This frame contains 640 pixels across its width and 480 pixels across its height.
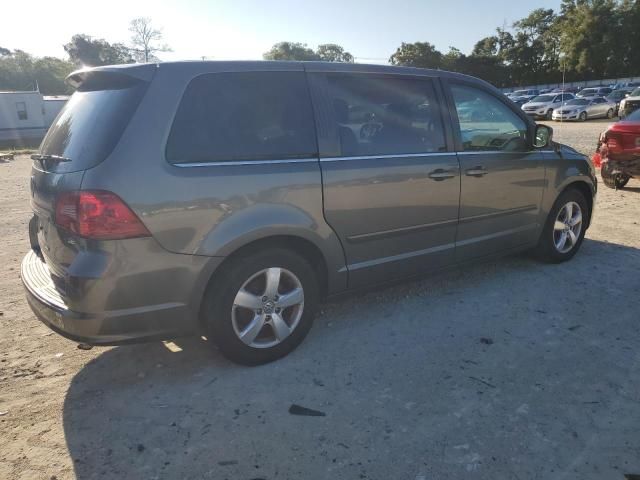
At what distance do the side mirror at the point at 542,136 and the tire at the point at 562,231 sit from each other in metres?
0.65

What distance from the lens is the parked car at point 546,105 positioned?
103 ft

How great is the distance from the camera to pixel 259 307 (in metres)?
3.11

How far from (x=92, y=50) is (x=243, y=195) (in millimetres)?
87252

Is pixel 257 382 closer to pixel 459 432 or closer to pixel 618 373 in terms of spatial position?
pixel 459 432

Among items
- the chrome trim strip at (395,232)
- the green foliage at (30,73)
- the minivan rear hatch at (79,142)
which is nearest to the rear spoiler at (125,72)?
the minivan rear hatch at (79,142)

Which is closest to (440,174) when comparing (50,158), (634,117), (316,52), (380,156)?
(380,156)

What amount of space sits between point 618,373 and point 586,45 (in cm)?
7819

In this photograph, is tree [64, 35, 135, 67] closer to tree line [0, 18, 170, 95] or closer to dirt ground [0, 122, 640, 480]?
tree line [0, 18, 170, 95]

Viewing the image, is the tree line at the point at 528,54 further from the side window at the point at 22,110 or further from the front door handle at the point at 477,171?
the front door handle at the point at 477,171

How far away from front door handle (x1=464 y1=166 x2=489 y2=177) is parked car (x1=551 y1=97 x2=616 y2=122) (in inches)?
1114

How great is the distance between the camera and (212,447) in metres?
2.47

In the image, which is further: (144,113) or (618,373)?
(618,373)

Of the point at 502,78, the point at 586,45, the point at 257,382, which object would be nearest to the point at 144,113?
the point at 257,382

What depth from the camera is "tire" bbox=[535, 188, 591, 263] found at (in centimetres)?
494
